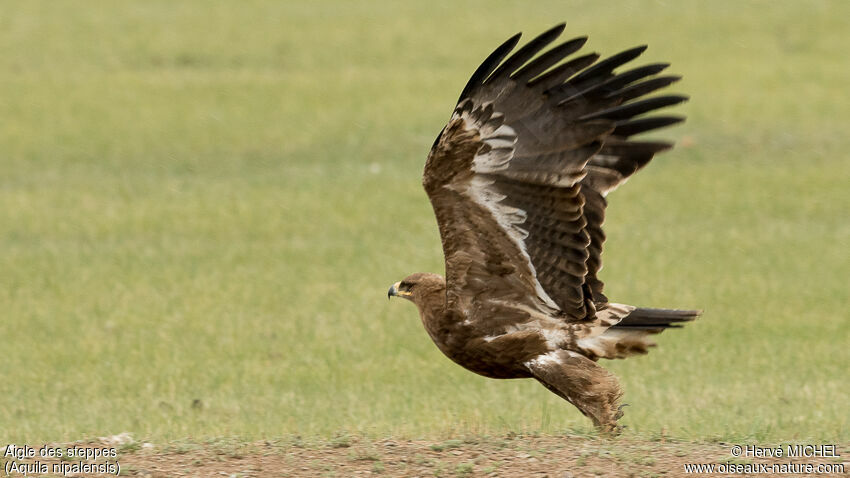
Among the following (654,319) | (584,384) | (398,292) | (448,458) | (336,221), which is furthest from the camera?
(336,221)

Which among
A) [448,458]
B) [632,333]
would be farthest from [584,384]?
[448,458]

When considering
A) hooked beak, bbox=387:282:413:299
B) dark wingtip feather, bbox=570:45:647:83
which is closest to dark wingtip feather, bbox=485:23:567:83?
dark wingtip feather, bbox=570:45:647:83

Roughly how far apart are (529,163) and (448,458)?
166cm

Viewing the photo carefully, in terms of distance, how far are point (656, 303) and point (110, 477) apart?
7360 mm

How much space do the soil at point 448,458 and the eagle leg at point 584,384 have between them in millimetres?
145

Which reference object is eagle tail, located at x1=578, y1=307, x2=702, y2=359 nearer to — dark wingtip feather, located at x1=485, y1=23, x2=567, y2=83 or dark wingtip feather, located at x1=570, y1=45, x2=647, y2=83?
dark wingtip feather, located at x1=570, y1=45, x2=647, y2=83

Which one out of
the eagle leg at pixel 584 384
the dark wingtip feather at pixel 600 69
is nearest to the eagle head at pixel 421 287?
the eagle leg at pixel 584 384

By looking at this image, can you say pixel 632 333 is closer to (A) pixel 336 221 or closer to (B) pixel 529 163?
(B) pixel 529 163

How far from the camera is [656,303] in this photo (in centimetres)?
1284

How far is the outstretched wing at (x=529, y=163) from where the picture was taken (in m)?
6.95

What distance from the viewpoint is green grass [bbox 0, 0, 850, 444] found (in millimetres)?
9750

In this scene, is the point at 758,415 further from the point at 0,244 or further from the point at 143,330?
the point at 0,244

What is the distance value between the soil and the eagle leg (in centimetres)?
14

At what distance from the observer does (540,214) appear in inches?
284
